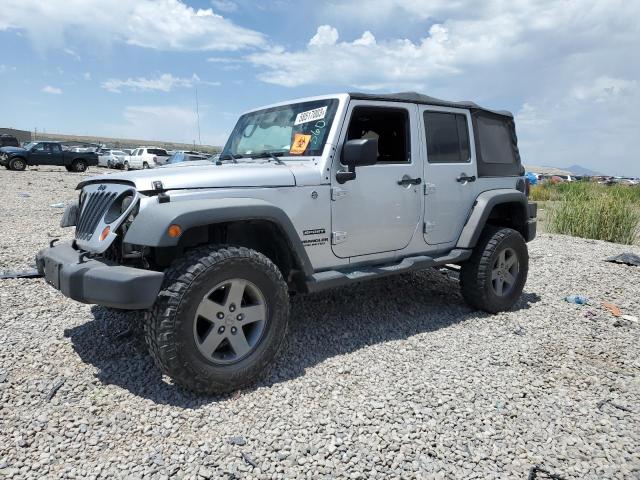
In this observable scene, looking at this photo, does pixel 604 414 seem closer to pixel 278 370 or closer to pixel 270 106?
pixel 278 370

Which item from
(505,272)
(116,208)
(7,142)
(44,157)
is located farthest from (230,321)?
(7,142)

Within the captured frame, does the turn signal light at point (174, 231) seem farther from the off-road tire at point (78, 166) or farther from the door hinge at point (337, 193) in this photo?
the off-road tire at point (78, 166)

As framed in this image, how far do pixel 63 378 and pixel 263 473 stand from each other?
1582mm

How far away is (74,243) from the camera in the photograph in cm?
348

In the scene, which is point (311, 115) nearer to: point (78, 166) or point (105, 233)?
point (105, 233)

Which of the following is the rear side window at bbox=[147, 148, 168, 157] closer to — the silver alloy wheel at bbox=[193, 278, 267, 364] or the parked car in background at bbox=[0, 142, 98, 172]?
the parked car in background at bbox=[0, 142, 98, 172]

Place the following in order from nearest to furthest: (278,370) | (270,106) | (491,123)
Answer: (278,370) < (270,106) < (491,123)

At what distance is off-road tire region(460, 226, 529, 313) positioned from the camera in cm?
462

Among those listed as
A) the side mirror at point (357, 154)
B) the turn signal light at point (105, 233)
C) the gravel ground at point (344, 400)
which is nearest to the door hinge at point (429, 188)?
the side mirror at point (357, 154)

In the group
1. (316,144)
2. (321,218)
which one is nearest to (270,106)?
(316,144)

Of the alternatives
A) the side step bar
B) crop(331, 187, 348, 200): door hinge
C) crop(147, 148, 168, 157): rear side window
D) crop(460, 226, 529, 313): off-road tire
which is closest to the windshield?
crop(331, 187, 348, 200): door hinge

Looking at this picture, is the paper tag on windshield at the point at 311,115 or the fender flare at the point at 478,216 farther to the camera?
the fender flare at the point at 478,216

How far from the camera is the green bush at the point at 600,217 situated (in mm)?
9883

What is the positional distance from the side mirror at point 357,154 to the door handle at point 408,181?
548 mm
